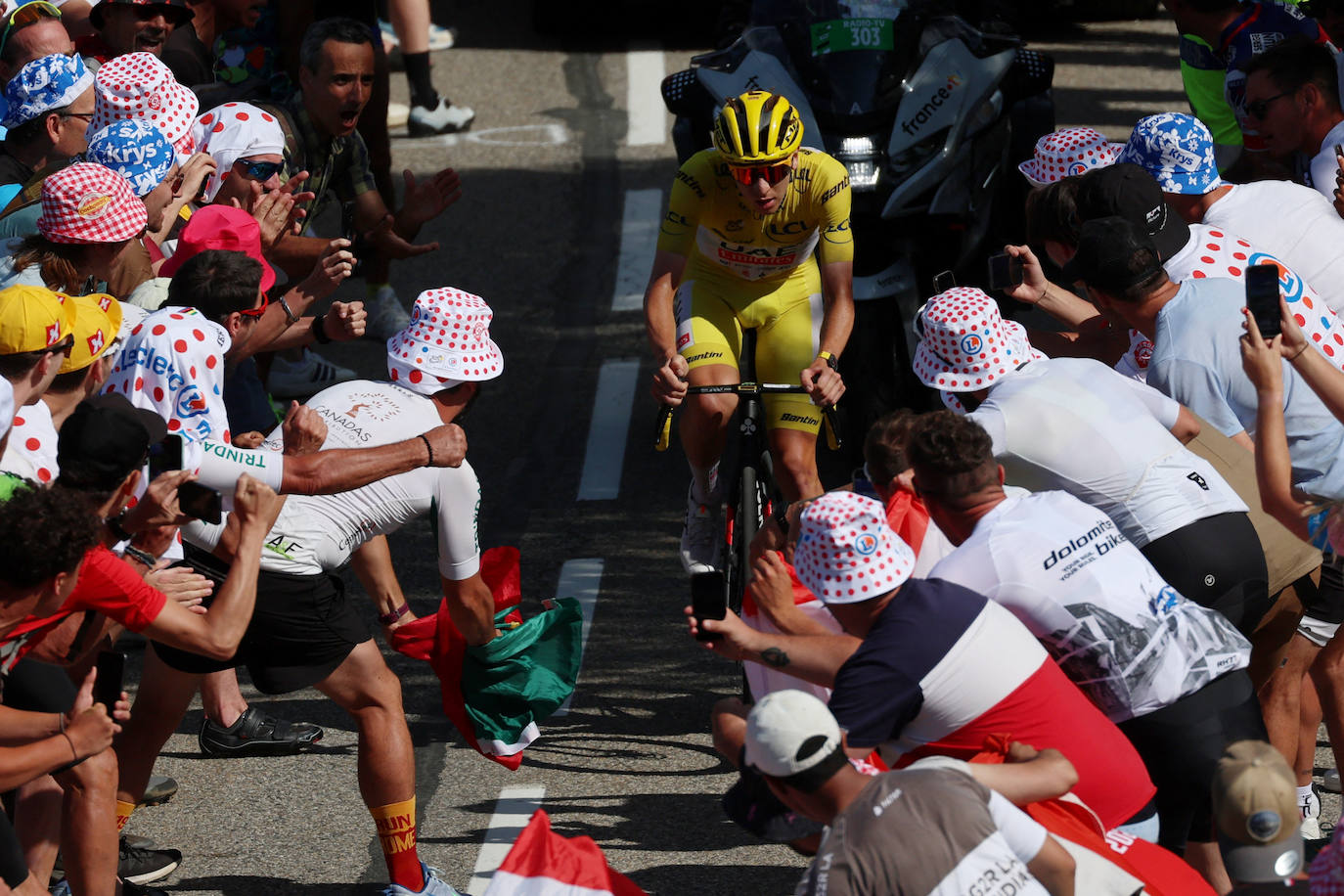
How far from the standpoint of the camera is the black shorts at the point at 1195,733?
4.53 m

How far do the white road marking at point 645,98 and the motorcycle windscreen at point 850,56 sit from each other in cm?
466

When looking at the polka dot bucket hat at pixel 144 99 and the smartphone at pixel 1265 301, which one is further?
the polka dot bucket hat at pixel 144 99

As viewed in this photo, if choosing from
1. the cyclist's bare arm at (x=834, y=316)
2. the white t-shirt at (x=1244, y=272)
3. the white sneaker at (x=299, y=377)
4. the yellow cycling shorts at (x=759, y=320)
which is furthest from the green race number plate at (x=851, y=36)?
the white sneaker at (x=299, y=377)

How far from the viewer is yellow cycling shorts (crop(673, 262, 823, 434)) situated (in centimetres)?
718

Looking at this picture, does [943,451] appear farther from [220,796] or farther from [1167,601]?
[220,796]

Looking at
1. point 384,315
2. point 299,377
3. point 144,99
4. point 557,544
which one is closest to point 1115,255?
point 557,544

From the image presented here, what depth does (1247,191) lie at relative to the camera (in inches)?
247

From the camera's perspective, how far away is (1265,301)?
4.76m

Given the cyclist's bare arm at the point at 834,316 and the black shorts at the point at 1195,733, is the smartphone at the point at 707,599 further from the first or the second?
the cyclist's bare arm at the point at 834,316

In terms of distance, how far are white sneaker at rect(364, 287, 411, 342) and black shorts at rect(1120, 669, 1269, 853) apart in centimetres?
635

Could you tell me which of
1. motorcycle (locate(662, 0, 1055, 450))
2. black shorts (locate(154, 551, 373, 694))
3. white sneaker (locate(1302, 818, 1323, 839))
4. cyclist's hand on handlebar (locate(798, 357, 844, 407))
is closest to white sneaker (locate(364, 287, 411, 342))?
motorcycle (locate(662, 0, 1055, 450))

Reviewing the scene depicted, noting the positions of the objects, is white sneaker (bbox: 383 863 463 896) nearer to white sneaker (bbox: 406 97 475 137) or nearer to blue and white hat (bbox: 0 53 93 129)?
blue and white hat (bbox: 0 53 93 129)

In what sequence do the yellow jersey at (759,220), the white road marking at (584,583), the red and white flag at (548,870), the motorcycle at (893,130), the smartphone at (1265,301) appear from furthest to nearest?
the motorcycle at (893,130), the white road marking at (584,583), the yellow jersey at (759,220), the smartphone at (1265,301), the red and white flag at (548,870)

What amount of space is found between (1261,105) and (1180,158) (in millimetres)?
1214
